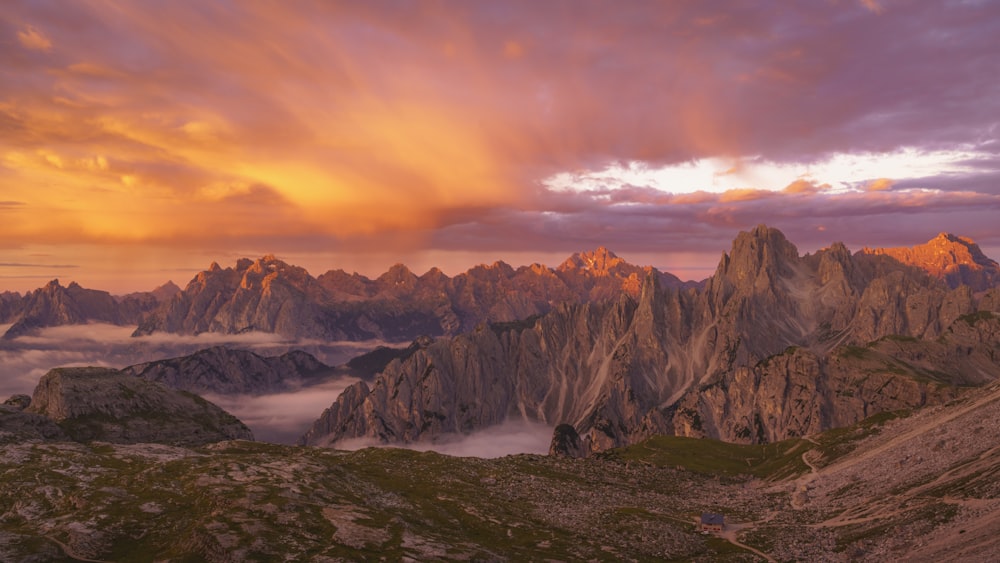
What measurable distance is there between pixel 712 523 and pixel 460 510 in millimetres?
50867

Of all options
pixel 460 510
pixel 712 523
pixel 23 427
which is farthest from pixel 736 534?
pixel 23 427

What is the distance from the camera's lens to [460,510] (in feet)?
403

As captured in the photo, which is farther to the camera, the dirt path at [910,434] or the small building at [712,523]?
the dirt path at [910,434]

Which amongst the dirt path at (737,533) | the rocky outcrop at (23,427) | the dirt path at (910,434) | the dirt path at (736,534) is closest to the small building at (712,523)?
the dirt path at (737,533)

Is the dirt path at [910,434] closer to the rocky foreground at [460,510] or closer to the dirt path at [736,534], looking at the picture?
the rocky foreground at [460,510]

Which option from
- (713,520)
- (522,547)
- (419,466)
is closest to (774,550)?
(713,520)

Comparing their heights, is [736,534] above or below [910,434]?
above

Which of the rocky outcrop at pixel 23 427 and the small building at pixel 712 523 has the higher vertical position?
the rocky outcrop at pixel 23 427

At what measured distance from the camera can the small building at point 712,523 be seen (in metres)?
120

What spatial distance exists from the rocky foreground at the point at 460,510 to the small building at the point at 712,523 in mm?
2250

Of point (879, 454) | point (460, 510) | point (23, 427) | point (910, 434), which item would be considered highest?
point (23, 427)

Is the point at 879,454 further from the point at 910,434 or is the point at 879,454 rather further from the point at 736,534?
the point at 736,534

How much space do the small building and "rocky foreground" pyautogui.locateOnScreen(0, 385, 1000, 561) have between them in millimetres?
2250

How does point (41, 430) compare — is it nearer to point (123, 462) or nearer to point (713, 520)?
point (123, 462)
